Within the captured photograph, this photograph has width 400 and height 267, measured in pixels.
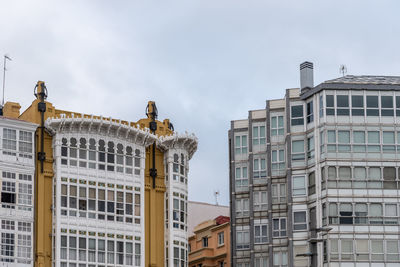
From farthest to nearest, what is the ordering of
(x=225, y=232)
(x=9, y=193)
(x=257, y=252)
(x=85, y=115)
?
(x=225, y=232), (x=257, y=252), (x=85, y=115), (x=9, y=193)

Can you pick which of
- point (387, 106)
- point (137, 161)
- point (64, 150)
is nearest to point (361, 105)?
point (387, 106)

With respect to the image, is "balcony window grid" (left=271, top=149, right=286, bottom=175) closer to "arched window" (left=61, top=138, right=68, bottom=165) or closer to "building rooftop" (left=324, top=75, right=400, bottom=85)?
"building rooftop" (left=324, top=75, right=400, bottom=85)

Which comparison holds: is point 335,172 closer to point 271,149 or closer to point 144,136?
point 271,149

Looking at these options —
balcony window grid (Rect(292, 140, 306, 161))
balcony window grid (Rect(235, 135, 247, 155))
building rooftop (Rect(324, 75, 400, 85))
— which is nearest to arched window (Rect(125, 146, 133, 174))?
balcony window grid (Rect(235, 135, 247, 155))

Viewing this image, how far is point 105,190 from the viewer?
70562 mm

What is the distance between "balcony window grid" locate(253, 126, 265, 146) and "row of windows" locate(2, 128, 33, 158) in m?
18.3

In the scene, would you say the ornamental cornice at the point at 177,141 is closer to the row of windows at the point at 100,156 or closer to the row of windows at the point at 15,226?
the row of windows at the point at 100,156

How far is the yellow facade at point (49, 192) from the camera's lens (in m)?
67.6

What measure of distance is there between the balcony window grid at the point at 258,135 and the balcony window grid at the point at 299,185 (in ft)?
15.3

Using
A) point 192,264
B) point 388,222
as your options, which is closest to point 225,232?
point 192,264

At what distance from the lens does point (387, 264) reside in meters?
72.1

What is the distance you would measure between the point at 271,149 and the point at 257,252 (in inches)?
303

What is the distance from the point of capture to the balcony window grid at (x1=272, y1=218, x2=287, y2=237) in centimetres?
7562

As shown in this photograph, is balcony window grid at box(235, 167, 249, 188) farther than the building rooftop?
Yes
